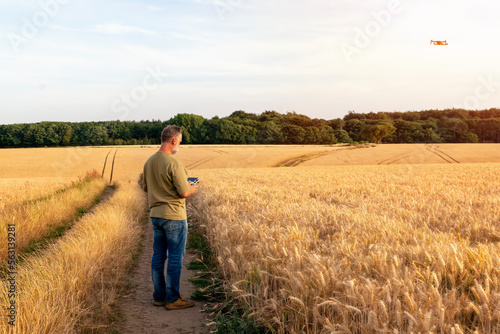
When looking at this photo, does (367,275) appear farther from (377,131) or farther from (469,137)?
(469,137)

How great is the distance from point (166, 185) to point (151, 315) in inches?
73.3

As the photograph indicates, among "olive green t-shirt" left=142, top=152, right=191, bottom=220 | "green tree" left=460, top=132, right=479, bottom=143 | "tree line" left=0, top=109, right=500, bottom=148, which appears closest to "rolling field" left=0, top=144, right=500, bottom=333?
"olive green t-shirt" left=142, top=152, right=191, bottom=220

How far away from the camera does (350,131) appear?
331 feet

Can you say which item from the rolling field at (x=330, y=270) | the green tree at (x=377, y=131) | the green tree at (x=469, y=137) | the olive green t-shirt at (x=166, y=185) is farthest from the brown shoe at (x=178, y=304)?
the green tree at (x=469, y=137)

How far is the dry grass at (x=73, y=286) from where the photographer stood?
3965mm

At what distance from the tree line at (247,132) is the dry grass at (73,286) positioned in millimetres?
74401

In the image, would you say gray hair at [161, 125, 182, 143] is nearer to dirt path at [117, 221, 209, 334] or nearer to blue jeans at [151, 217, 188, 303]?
blue jeans at [151, 217, 188, 303]

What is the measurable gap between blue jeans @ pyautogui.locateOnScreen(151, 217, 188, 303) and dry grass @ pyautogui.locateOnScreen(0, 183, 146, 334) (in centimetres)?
68

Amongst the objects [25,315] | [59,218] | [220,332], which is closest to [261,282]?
[220,332]

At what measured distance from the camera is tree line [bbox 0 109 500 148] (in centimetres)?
8388

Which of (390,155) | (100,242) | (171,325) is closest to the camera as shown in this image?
(171,325)

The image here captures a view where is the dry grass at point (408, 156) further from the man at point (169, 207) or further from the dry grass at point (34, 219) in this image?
the man at point (169, 207)

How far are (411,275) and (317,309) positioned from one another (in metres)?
0.93

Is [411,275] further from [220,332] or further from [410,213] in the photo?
[410,213]
